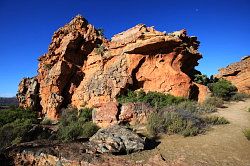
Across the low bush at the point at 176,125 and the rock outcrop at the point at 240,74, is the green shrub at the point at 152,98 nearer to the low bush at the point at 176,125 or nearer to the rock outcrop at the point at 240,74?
the low bush at the point at 176,125

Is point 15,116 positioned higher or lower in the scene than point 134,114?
lower

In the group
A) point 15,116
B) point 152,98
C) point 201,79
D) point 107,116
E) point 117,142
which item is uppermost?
point 201,79

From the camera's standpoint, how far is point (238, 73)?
89.4ft

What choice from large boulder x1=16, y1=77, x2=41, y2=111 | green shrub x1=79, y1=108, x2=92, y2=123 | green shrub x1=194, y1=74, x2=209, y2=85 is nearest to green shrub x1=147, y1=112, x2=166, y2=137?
green shrub x1=79, y1=108, x2=92, y2=123

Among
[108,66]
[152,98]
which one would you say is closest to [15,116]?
[108,66]

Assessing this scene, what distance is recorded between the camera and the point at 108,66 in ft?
72.8

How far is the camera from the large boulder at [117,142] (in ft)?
26.7

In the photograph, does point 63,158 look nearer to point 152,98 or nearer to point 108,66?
point 152,98

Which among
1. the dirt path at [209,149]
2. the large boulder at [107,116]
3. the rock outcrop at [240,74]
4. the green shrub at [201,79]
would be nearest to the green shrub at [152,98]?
the large boulder at [107,116]

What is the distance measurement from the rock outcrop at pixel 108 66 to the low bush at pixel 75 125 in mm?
1346

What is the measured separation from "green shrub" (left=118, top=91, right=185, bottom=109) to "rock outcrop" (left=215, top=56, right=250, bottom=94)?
415 inches

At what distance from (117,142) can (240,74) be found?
2277 centimetres

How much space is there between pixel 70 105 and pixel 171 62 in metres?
10.2

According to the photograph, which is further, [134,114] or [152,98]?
[152,98]
